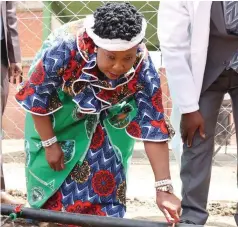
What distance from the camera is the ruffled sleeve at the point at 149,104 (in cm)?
218

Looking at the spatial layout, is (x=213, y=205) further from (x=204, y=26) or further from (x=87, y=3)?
(x=87, y=3)

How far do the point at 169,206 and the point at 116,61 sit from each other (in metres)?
0.55

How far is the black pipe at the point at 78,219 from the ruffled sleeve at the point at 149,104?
15.7 inches

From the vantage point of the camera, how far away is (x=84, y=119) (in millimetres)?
2361

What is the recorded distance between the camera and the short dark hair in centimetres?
200

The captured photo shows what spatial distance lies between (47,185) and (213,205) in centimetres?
129

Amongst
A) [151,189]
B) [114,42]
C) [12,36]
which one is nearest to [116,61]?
[114,42]

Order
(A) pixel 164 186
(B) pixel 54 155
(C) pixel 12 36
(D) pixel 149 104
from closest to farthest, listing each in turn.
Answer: (A) pixel 164 186, (D) pixel 149 104, (B) pixel 54 155, (C) pixel 12 36

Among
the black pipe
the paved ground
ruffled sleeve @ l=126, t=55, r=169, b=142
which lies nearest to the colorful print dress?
ruffled sleeve @ l=126, t=55, r=169, b=142

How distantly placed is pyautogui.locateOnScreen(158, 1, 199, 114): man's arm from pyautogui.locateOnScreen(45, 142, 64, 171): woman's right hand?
0.53m

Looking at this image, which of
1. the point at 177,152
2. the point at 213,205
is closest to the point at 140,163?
the point at 213,205

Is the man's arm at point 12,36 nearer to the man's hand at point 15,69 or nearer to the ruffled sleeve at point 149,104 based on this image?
the man's hand at point 15,69

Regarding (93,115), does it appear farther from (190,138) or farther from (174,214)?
(174,214)

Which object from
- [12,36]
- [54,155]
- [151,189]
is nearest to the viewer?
[54,155]
